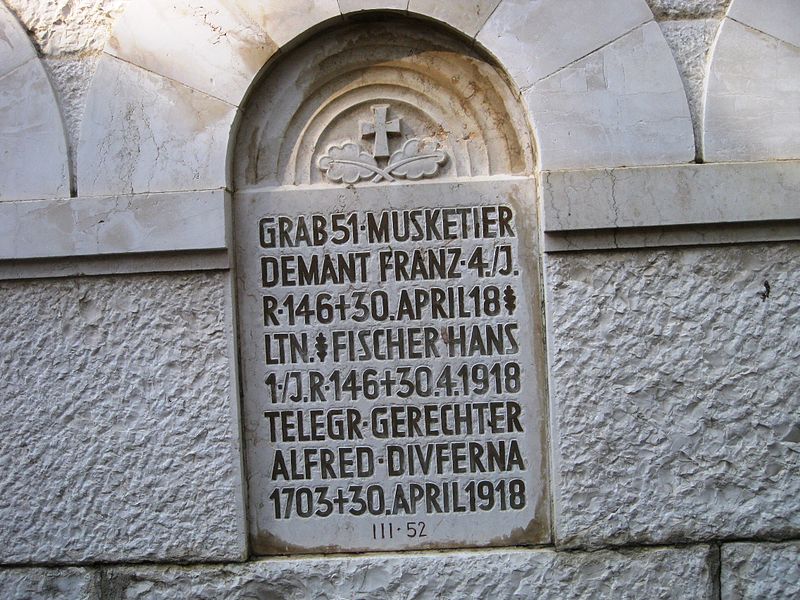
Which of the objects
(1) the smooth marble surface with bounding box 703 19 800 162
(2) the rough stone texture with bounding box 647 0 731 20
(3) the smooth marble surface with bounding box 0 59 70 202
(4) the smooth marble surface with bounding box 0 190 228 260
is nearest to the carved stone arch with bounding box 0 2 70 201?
(3) the smooth marble surface with bounding box 0 59 70 202

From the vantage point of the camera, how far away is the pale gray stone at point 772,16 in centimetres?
326

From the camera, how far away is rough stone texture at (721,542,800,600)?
10.6 feet

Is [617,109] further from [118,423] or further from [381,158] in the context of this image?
[118,423]

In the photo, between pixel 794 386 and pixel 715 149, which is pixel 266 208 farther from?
pixel 794 386

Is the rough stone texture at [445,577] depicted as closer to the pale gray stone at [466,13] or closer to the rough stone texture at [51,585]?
the rough stone texture at [51,585]

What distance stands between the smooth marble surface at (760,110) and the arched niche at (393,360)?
776 millimetres

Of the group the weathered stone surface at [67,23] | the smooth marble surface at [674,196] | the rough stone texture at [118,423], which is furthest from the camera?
the weathered stone surface at [67,23]

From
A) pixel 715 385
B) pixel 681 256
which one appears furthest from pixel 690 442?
pixel 681 256

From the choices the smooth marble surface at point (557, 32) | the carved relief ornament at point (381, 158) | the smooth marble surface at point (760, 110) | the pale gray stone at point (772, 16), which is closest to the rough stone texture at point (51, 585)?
the carved relief ornament at point (381, 158)

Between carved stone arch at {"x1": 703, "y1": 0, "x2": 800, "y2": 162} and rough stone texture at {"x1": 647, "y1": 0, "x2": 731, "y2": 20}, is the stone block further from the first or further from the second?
carved stone arch at {"x1": 703, "y1": 0, "x2": 800, "y2": 162}

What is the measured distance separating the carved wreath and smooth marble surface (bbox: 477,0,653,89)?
1.57 feet

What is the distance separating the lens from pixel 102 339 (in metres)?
3.34

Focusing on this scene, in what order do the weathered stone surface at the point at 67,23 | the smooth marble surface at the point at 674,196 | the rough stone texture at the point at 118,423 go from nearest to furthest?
the smooth marble surface at the point at 674,196
the rough stone texture at the point at 118,423
the weathered stone surface at the point at 67,23

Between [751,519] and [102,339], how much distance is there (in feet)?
9.12
